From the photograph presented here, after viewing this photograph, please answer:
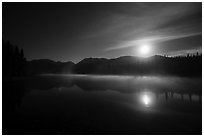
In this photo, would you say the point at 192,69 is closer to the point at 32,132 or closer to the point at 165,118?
the point at 165,118

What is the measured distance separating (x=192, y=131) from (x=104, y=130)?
650 cm

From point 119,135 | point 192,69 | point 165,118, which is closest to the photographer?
point 119,135

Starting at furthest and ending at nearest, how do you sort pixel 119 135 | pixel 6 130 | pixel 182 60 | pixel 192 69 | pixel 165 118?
pixel 182 60
pixel 192 69
pixel 165 118
pixel 6 130
pixel 119 135

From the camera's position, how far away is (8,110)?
588 inches

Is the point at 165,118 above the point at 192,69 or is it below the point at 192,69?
below

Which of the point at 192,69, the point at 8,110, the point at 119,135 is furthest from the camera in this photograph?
the point at 192,69

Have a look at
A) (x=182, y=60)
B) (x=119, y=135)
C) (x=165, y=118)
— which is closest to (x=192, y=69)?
(x=182, y=60)

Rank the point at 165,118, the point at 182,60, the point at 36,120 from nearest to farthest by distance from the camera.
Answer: the point at 36,120 < the point at 165,118 < the point at 182,60

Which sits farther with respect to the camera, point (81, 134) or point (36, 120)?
point (36, 120)

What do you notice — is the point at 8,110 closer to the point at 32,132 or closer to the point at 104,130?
the point at 32,132

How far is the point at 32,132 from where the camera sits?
10.1m

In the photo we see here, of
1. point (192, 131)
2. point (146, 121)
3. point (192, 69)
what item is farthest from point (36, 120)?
point (192, 69)

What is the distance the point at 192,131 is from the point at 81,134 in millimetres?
8133

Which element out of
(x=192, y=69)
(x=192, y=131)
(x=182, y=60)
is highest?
(x=182, y=60)
